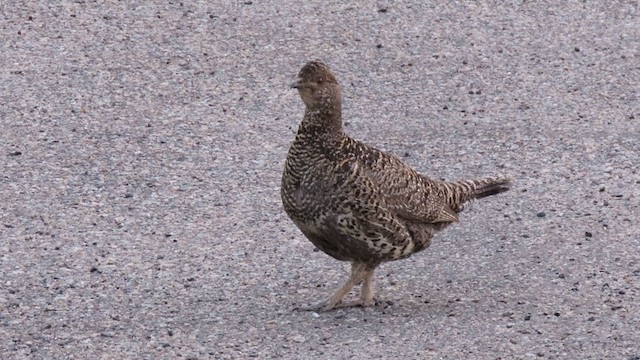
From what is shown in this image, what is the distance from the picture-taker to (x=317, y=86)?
6.81m

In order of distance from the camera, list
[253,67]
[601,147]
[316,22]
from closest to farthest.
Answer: [601,147] → [253,67] → [316,22]

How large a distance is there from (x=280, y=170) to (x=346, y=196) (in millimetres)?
2028

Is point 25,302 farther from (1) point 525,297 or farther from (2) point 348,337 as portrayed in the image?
(1) point 525,297

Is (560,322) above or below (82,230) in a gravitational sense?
above

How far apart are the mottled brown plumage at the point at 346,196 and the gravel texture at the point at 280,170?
1.01ft

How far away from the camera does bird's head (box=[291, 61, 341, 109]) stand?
6785mm

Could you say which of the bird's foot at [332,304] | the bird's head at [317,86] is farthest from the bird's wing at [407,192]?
the bird's foot at [332,304]

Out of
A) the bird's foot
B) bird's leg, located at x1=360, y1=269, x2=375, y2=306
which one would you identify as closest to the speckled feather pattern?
bird's leg, located at x1=360, y1=269, x2=375, y2=306

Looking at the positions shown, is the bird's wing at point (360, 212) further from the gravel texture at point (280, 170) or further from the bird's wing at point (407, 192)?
the gravel texture at point (280, 170)

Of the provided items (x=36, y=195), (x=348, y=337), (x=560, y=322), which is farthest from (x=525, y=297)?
(x=36, y=195)

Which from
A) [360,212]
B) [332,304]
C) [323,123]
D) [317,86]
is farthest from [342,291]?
[317,86]

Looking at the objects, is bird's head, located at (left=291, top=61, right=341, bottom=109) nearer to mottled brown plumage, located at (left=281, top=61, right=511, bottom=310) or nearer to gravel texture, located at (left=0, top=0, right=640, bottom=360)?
mottled brown plumage, located at (left=281, top=61, right=511, bottom=310)

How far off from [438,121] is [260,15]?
2010 mm

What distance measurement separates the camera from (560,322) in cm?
667
